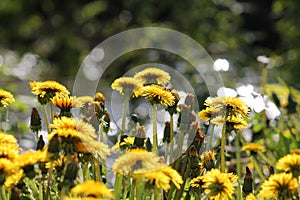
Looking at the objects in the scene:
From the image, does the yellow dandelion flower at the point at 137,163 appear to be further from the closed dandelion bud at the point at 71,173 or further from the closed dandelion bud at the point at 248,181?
the closed dandelion bud at the point at 248,181

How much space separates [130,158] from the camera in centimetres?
100

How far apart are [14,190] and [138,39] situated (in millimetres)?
3178

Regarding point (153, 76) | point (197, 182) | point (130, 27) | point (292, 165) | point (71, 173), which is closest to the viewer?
point (71, 173)

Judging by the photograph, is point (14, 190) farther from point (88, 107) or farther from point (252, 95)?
point (252, 95)

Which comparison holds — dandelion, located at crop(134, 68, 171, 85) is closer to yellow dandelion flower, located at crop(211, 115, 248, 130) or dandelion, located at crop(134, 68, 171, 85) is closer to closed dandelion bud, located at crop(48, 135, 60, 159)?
yellow dandelion flower, located at crop(211, 115, 248, 130)

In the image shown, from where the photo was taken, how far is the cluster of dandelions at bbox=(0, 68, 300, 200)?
0.99m

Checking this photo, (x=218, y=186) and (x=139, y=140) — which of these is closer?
(x=218, y=186)

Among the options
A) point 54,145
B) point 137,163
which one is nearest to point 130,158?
point 137,163

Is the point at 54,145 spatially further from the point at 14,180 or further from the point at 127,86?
the point at 127,86

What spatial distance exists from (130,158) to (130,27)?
352 centimetres

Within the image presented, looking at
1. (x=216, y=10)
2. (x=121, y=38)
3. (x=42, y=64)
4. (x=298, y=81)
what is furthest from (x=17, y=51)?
(x=298, y=81)

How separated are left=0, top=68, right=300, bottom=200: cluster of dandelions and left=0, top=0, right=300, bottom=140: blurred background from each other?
2.11m

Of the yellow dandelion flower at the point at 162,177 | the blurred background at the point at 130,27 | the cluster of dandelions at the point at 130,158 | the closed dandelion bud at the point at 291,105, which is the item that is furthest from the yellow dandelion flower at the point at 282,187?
the blurred background at the point at 130,27

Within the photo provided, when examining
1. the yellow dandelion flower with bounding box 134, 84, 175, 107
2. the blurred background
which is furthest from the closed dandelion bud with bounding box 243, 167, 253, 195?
the blurred background
